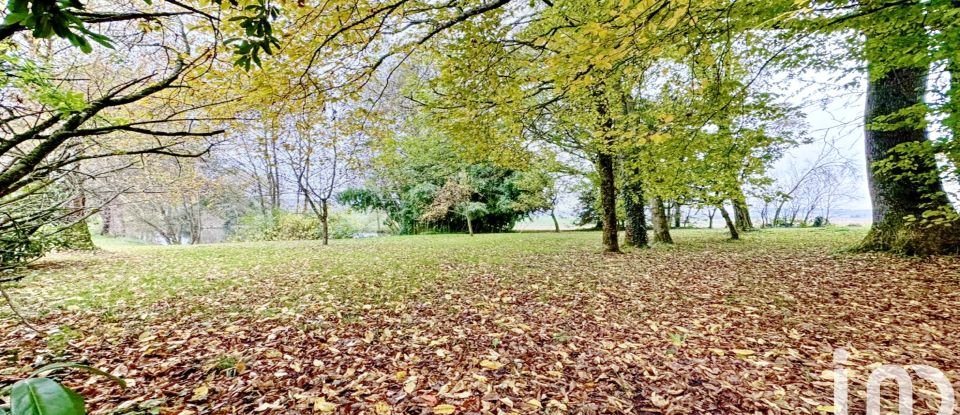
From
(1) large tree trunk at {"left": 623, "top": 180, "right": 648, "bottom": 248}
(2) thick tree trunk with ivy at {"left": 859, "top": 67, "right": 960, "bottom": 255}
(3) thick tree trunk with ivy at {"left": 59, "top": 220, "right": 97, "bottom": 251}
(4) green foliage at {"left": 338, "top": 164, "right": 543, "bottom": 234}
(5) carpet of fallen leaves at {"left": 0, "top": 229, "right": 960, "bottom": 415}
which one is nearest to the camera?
(5) carpet of fallen leaves at {"left": 0, "top": 229, "right": 960, "bottom": 415}

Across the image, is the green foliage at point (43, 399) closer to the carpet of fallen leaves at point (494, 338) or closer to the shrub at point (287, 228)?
the carpet of fallen leaves at point (494, 338)

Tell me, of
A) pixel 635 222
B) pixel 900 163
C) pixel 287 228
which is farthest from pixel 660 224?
pixel 287 228

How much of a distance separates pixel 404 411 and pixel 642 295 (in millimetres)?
3601

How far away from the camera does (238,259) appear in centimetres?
838

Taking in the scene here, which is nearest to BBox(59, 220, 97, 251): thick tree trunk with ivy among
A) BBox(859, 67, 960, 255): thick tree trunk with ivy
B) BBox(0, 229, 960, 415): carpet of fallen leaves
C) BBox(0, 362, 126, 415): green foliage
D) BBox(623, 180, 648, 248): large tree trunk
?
BBox(0, 229, 960, 415): carpet of fallen leaves

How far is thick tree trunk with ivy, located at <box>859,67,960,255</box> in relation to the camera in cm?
560

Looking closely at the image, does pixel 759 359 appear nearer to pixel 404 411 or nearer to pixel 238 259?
pixel 404 411

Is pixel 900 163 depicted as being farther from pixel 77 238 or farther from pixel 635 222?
pixel 77 238

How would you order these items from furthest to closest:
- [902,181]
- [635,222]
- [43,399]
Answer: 1. [635,222]
2. [902,181]
3. [43,399]

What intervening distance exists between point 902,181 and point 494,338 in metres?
7.44

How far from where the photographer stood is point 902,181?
239 inches

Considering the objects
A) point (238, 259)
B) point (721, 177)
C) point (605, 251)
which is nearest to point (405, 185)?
point (238, 259)

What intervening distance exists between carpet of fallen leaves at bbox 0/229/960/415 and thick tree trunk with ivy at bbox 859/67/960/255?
2.04ft

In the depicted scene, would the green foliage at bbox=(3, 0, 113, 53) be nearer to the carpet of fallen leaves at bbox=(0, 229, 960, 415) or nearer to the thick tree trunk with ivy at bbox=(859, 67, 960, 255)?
the carpet of fallen leaves at bbox=(0, 229, 960, 415)
